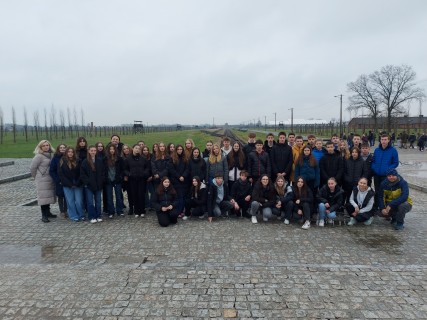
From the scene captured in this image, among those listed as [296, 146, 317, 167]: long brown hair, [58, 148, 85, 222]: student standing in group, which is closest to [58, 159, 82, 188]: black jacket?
Answer: [58, 148, 85, 222]: student standing in group

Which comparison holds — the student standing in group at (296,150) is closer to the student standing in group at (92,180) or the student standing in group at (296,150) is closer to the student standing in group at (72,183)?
the student standing in group at (92,180)

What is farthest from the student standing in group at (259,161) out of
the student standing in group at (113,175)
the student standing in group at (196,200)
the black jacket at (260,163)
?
the student standing in group at (113,175)

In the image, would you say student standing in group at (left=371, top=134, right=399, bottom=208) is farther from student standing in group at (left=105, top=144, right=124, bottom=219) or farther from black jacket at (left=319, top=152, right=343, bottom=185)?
student standing in group at (left=105, top=144, right=124, bottom=219)

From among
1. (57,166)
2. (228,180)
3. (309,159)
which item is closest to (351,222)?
(309,159)

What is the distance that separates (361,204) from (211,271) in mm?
4157

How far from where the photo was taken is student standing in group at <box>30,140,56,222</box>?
7.37 metres

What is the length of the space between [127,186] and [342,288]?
5577mm

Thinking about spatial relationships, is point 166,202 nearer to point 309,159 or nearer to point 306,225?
point 306,225

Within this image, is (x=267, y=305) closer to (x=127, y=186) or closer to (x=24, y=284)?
(x=24, y=284)

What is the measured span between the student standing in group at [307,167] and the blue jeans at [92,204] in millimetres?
4965

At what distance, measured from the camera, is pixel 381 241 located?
603 centimetres

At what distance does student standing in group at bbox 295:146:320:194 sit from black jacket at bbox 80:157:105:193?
481 centimetres

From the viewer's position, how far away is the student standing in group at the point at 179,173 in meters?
7.66

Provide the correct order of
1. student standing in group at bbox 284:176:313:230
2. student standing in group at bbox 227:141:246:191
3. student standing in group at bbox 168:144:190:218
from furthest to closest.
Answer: student standing in group at bbox 227:141:246:191 → student standing in group at bbox 168:144:190:218 → student standing in group at bbox 284:176:313:230
